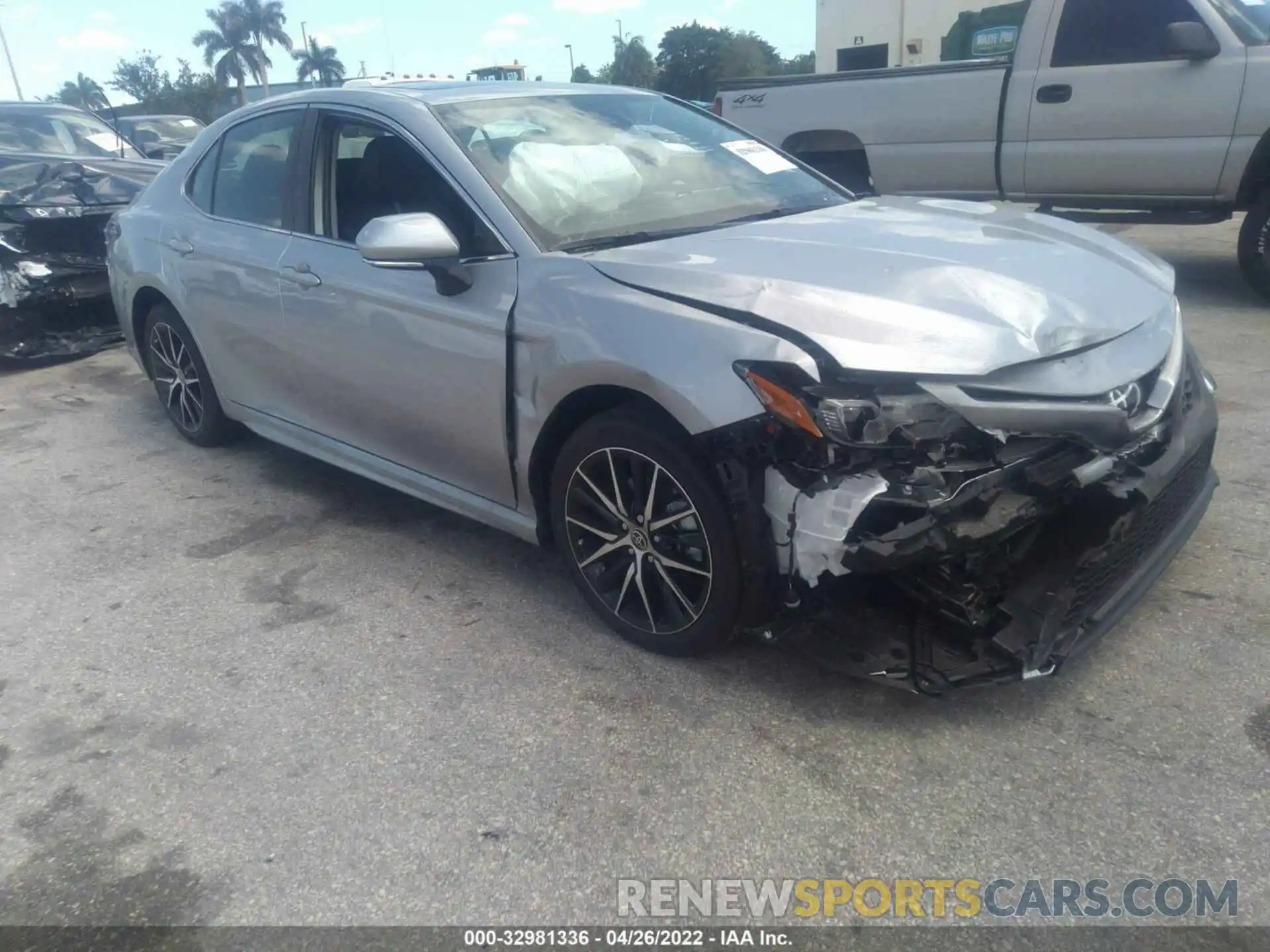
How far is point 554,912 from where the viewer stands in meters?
2.19

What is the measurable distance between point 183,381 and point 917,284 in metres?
3.84

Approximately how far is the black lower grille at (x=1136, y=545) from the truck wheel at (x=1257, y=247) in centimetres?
450

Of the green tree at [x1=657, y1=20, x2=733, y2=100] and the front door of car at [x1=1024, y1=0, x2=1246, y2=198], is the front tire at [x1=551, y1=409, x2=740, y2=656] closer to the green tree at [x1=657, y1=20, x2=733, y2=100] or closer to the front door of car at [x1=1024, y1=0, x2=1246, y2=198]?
the front door of car at [x1=1024, y1=0, x2=1246, y2=198]

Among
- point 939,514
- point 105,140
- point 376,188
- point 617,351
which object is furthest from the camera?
point 105,140

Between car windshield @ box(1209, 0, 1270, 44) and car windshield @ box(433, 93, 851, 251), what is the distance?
4224mm

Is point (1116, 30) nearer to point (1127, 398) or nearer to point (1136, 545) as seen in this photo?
point (1127, 398)

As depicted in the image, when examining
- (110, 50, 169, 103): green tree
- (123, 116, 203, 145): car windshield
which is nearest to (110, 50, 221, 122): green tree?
(110, 50, 169, 103): green tree

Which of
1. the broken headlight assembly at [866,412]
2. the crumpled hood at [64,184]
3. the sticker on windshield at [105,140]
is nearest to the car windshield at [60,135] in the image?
the sticker on windshield at [105,140]

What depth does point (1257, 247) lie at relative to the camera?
22.0ft

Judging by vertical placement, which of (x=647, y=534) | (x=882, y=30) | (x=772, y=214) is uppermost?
(x=882, y=30)

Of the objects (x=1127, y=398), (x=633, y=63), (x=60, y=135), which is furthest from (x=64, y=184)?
(x=633, y=63)

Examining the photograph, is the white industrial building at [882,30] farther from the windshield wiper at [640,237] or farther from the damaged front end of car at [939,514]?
the damaged front end of car at [939,514]

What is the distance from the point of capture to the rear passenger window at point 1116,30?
22.4ft

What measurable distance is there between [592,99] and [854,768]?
2.74m
